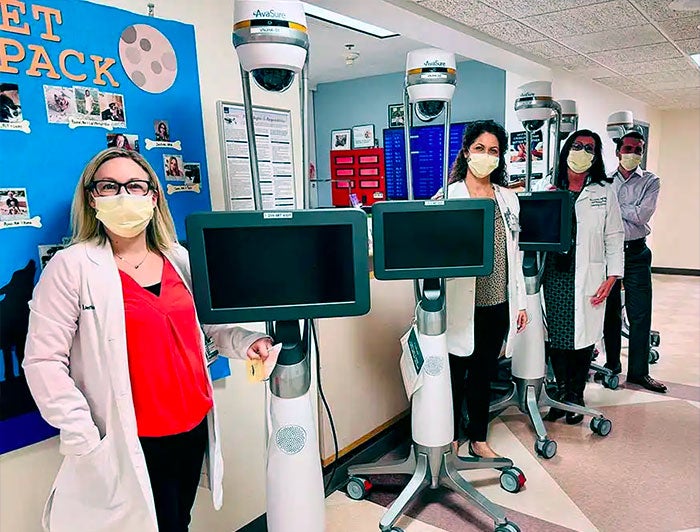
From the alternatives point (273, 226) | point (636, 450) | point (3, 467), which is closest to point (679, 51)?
point (636, 450)

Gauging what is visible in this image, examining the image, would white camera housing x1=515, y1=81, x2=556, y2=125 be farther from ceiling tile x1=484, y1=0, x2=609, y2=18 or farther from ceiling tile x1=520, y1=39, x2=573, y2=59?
ceiling tile x1=520, y1=39, x2=573, y2=59

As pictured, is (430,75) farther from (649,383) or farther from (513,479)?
(649,383)

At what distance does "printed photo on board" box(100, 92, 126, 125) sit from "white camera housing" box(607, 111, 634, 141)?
4322mm

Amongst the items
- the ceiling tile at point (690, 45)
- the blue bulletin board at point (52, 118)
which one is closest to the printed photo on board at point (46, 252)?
the blue bulletin board at point (52, 118)

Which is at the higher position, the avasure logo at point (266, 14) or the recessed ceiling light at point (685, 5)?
the recessed ceiling light at point (685, 5)

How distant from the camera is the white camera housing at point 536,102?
285cm

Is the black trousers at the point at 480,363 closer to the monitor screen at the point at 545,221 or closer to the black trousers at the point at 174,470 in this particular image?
the monitor screen at the point at 545,221

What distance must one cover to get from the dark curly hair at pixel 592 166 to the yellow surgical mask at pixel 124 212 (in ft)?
7.84

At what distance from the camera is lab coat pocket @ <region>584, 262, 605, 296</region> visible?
2916 millimetres

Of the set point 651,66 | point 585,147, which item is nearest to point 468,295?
point 585,147

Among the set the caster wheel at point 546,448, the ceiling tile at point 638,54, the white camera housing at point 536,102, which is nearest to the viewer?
the caster wheel at point 546,448

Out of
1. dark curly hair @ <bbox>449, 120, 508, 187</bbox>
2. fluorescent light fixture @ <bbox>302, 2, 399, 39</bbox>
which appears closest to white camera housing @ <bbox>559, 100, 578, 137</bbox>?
fluorescent light fixture @ <bbox>302, 2, 399, 39</bbox>

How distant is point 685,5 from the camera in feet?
9.92

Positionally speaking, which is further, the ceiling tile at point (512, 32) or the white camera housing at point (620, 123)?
the white camera housing at point (620, 123)
